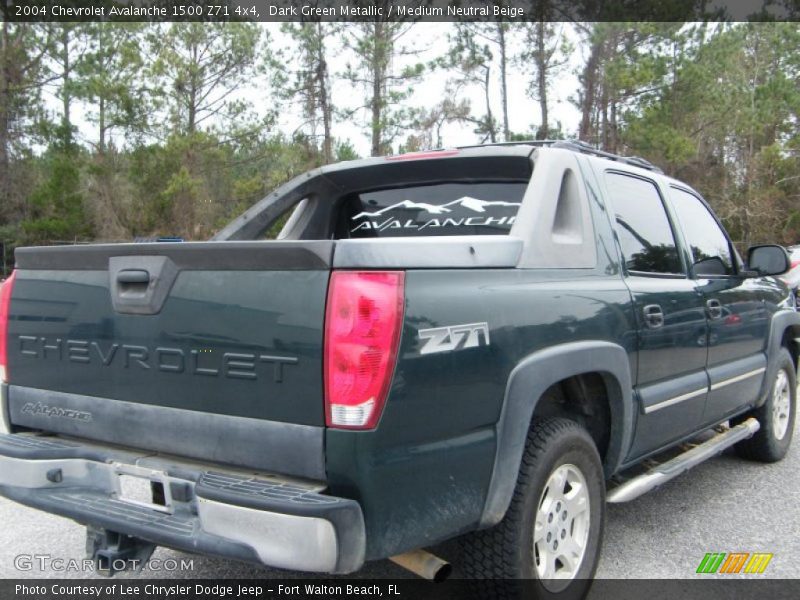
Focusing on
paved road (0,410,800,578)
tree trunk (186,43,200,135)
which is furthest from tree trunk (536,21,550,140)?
paved road (0,410,800,578)

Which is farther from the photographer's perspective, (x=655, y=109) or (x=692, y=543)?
(x=655, y=109)

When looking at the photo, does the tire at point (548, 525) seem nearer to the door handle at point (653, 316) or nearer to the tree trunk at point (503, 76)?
the door handle at point (653, 316)

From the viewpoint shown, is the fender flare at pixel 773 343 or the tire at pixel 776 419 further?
the tire at pixel 776 419

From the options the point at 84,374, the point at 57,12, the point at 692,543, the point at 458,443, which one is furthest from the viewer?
the point at 57,12

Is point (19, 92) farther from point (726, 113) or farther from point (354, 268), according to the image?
point (354, 268)

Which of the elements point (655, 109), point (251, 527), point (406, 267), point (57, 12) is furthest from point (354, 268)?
point (57, 12)

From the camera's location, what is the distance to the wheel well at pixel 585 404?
9.88 ft

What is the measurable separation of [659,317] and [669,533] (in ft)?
4.24

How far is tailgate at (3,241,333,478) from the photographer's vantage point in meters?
2.20

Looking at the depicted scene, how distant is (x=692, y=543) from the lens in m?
3.73

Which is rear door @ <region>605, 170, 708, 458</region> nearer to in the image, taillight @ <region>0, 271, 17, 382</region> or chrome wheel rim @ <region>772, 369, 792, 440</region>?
chrome wheel rim @ <region>772, 369, 792, 440</region>

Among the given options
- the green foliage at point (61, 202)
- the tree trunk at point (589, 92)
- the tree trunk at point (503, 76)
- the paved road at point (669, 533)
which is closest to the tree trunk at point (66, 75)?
the green foliage at point (61, 202)

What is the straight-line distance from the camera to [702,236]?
14.4ft

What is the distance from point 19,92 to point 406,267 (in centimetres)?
3292
